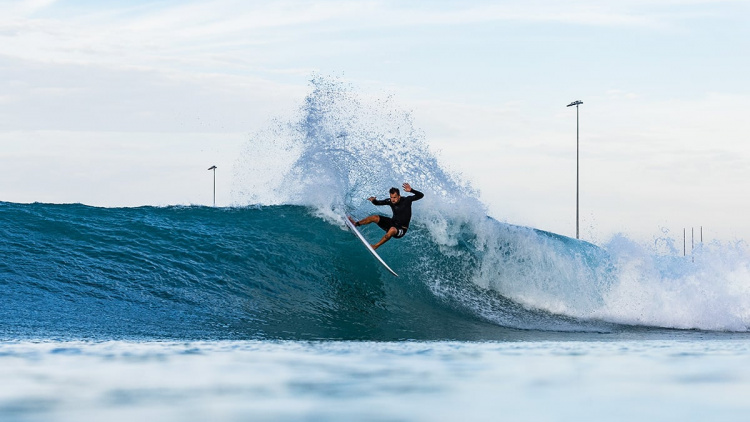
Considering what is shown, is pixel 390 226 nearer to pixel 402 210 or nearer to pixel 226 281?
pixel 402 210

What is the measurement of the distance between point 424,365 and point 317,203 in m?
9.27

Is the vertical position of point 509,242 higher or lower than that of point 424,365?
higher

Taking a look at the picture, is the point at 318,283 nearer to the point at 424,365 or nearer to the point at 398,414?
the point at 424,365

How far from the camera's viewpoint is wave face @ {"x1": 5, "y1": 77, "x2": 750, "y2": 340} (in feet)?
36.2

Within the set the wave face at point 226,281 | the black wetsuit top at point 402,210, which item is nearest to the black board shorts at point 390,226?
the black wetsuit top at point 402,210

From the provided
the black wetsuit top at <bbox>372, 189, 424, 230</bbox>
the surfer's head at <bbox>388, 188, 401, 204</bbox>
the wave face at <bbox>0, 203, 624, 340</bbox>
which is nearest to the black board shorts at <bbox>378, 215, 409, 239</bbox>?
the black wetsuit top at <bbox>372, 189, 424, 230</bbox>

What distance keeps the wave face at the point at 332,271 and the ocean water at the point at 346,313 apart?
4cm

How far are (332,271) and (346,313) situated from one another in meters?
1.96

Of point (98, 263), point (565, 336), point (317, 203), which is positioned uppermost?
point (317, 203)

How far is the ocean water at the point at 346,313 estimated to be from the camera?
5344 mm

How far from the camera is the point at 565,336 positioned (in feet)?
37.1

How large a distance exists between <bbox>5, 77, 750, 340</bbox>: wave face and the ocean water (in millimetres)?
43

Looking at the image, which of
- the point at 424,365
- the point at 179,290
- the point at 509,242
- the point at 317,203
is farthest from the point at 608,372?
the point at 317,203

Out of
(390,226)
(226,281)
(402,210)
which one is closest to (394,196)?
(402,210)
